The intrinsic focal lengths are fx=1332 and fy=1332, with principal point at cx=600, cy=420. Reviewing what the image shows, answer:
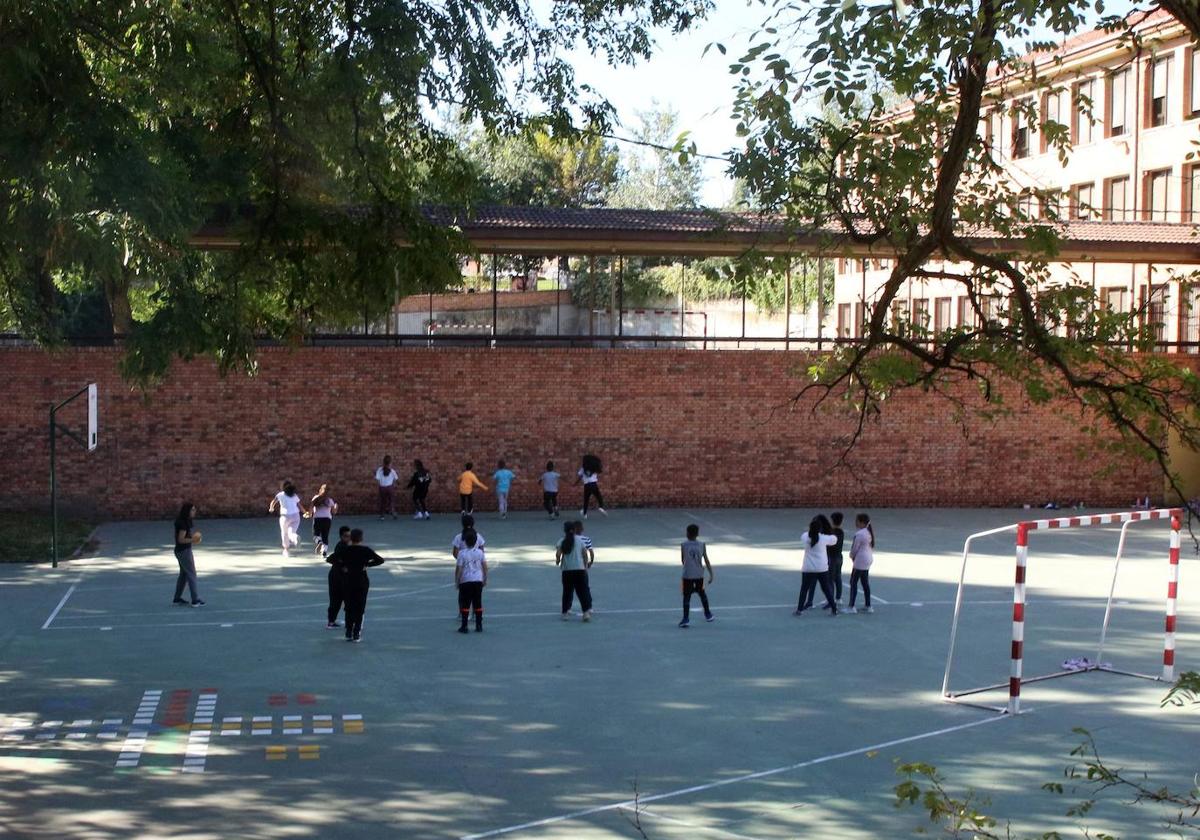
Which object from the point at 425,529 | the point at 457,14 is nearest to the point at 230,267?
the point at 457,14

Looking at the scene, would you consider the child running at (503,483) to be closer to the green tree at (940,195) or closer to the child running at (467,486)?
the child running at (467,486)

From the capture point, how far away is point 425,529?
92.6ft

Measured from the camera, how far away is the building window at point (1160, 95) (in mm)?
36094

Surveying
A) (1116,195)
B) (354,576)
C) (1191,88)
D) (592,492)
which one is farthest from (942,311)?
(354,576)

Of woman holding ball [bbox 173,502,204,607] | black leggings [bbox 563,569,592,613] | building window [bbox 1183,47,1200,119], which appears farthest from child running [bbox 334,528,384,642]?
building window [bbox 1183,47,1200,119]

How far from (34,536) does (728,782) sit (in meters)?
19.0

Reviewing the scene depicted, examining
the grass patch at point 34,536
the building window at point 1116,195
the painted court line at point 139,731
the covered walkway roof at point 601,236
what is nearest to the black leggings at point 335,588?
the painted court line at point 139,731

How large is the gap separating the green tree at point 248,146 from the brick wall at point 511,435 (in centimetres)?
1447

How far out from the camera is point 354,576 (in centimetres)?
1712

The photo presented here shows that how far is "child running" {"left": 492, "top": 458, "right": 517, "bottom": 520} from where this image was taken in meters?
29.6

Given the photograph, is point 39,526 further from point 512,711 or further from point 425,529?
point 512,711

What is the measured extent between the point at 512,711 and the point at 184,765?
339 cm

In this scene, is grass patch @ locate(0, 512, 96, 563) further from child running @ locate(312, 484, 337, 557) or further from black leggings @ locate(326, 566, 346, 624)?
black leggings @ locate(326, 566, 346, 624)

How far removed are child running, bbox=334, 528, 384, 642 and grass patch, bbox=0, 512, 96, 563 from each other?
9671 millimetres
